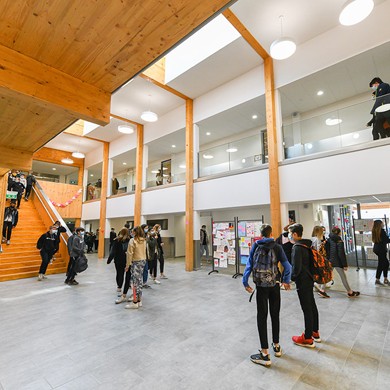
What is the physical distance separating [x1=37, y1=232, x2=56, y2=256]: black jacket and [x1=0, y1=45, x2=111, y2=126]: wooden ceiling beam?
19.6 feet

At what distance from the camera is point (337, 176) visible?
612cm

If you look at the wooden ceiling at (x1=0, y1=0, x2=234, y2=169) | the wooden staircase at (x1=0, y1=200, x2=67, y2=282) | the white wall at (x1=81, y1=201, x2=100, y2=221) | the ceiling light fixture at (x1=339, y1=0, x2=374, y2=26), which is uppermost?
the ceiling light fixture at (x1=339, y1=0, x2=374, y2=26)

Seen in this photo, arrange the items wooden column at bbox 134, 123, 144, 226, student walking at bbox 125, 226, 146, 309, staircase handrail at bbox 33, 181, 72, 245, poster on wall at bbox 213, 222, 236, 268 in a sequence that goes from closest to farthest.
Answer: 1. student walking at bbox 125, 226, 146, 309
2. poster on wall at bbox 213, 222, 236, 268
3. staircase handrail at bbox 33, 181, 72, 245
4. wooden column at bbox 134, 123, 144, 226

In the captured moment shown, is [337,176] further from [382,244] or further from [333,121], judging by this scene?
[382,244]

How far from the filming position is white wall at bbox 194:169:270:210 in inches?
298

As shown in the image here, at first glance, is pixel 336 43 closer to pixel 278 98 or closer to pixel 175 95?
pixel 278 98

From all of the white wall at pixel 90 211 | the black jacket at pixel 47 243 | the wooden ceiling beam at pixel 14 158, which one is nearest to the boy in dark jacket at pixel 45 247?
the black jacket at pixel 47 243

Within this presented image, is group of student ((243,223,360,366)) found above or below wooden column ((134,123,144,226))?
below

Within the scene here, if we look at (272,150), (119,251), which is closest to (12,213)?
(119,251)

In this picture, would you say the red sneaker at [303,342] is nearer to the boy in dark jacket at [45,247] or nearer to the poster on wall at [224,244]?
the poster on wall at [224,244]

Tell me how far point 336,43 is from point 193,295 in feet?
25.2

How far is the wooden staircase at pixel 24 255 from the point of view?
295 inches

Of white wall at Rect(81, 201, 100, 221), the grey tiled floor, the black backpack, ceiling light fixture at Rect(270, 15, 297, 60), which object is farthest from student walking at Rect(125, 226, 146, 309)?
white wall at Rect(81, 201, 100, 221)

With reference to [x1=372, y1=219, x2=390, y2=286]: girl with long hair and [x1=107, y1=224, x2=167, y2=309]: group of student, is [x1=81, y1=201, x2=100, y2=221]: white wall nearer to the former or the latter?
[x1=107, y1=224, x2=167, y2=309]: group of student
